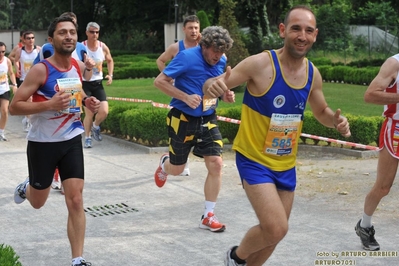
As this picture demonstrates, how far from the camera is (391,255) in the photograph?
20.1ft

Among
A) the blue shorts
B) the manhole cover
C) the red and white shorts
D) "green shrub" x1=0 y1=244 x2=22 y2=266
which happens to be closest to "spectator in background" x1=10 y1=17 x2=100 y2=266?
"green shrub" x1=0 y1=244 x2=22 y2=266

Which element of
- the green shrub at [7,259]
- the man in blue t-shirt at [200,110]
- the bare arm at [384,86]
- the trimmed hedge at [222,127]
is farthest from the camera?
the trimmed hedge at [222,127]

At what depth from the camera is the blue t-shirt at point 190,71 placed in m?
7.37

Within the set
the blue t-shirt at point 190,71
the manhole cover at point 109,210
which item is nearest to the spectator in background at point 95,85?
the manhole cover at point 109,210

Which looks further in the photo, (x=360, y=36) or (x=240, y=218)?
(x=360, y=36)

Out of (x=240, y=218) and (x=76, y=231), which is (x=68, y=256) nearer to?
(x=76, y=231)

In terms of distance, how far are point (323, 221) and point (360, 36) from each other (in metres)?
35.7

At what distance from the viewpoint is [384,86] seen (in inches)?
237

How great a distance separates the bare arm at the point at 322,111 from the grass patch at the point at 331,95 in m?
11.4

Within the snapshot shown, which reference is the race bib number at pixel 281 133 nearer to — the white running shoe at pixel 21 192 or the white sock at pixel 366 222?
the white sock at pixel 366 222

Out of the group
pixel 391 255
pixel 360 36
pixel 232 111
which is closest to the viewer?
pixel 391 255

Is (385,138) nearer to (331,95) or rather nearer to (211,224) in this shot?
(211,224)

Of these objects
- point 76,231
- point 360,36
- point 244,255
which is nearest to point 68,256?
point 76,231

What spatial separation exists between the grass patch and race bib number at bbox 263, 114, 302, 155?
11.8 meters
